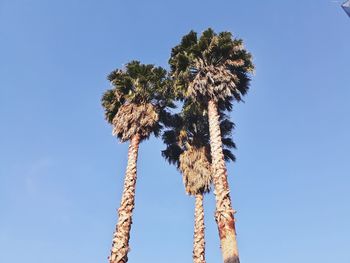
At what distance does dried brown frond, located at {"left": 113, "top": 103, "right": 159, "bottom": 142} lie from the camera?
21.7 meters

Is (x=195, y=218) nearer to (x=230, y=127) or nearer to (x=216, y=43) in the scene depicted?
(x=230, y=127)

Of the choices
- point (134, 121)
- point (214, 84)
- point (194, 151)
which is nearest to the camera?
point (214, 84)

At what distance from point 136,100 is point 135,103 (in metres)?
0.22

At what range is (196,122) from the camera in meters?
25.6

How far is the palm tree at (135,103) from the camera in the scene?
21719 mm

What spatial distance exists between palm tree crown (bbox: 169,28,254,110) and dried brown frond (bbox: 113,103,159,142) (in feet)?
7.23

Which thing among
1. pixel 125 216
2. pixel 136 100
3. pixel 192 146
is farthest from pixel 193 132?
pixel 125 216

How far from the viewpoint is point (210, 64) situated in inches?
841

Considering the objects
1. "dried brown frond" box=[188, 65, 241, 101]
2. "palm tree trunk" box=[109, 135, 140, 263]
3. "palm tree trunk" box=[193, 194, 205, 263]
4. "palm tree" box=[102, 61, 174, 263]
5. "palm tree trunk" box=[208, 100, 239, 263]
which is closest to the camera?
"palm tree trunk" box=[208, 100, 239, 263]

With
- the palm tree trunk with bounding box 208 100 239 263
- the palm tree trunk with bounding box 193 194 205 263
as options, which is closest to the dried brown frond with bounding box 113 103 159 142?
the palm tree trunk with bounding box 193 194 205 263

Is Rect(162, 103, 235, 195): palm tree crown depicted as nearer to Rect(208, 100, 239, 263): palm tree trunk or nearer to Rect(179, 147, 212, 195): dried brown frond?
Rect(179, 147, 212, 195): dried brown frond

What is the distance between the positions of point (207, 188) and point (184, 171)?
1.91m

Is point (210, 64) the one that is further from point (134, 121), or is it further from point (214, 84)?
point (134, 121)

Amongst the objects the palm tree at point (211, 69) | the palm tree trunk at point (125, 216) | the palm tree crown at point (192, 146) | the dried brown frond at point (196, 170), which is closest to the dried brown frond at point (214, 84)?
the palm tree at point (211, 69)
